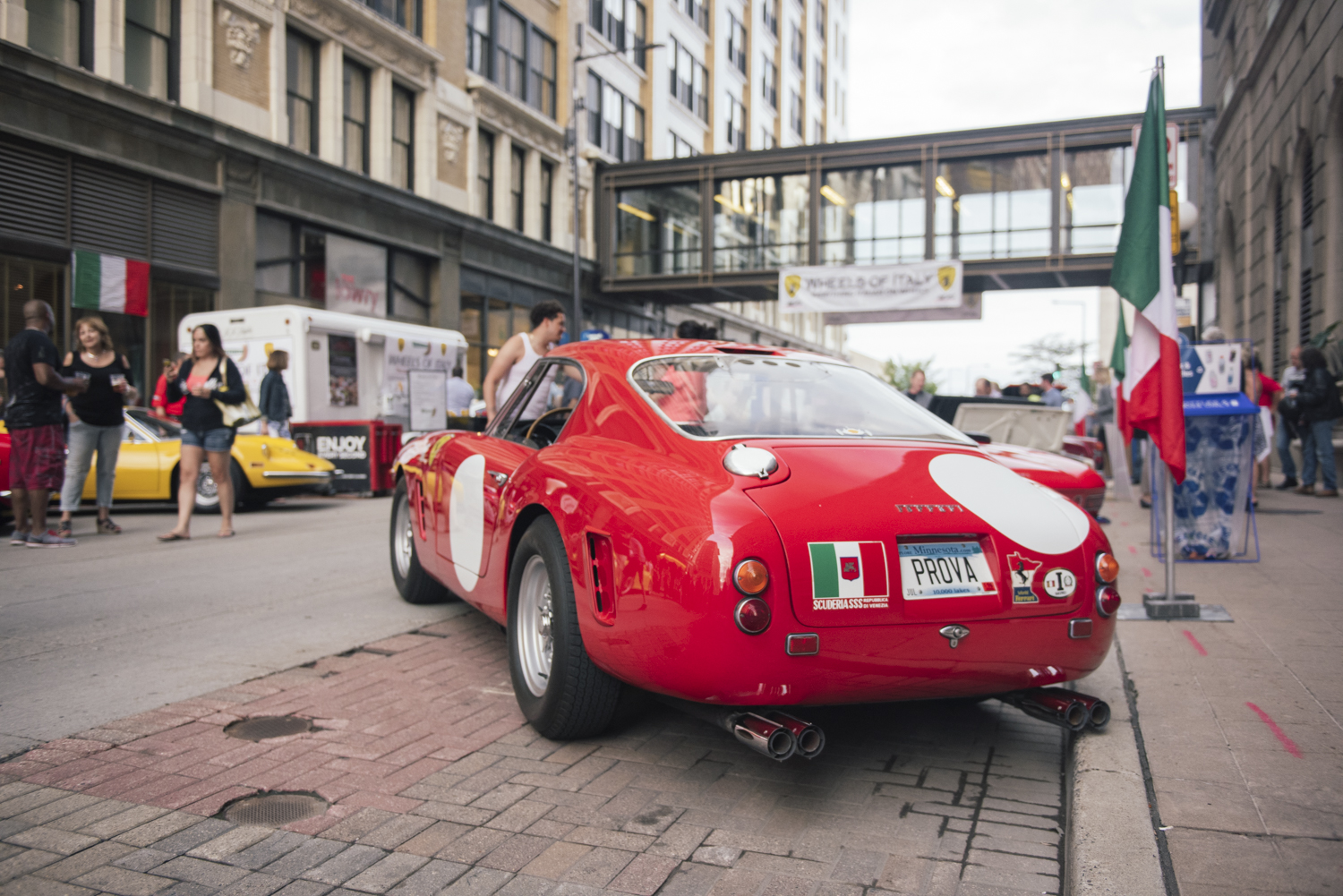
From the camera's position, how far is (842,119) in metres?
64.0

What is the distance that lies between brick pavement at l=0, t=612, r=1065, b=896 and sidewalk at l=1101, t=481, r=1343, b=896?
0.38 m

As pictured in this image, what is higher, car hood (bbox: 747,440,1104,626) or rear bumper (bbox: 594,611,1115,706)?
car hood (bbox: 747,440,1104,626)

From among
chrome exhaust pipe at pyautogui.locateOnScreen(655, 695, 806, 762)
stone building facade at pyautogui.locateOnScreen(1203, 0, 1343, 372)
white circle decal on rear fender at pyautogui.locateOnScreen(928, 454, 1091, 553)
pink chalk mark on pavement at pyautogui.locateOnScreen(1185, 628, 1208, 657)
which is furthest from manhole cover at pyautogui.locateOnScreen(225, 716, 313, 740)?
stone building facade at pyautogui.locateOnScreen(1203, 0, 1343, 372)

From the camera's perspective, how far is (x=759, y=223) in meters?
31.0

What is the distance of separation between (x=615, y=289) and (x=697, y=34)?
14.0 meters

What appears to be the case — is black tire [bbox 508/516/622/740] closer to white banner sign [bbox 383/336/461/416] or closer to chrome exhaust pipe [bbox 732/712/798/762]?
chrome exhaust pipe [bbox 732/712/798/762]

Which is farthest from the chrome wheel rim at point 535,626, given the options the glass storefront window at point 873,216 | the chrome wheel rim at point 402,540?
the glass storefront window at point 873,216

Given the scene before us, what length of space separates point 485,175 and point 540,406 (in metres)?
24.0

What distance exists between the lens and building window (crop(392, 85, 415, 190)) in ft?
77.0

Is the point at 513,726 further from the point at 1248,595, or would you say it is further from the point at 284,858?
the point at 1248,595

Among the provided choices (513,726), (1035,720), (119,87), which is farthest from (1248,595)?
(119,87)

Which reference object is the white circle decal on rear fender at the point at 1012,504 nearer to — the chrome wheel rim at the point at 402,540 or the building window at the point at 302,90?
the chrome wheel rim at the point at 402,540

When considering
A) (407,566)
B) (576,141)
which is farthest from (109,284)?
(576,141)

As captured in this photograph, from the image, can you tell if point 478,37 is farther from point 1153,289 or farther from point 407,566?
point 1153,289
